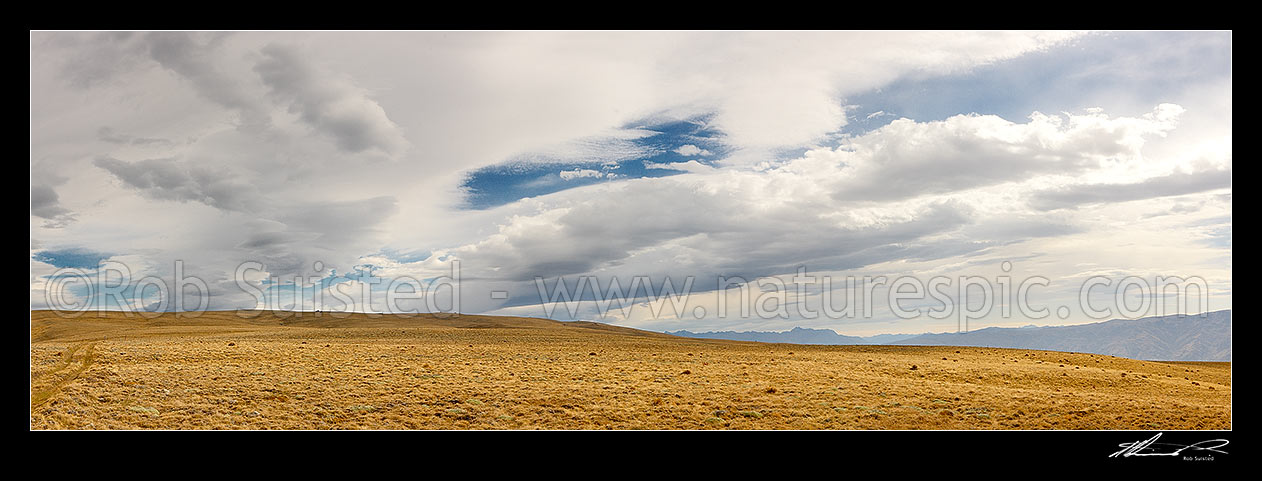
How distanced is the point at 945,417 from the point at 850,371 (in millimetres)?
7805

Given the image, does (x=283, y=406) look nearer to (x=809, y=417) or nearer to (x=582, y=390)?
(x=582, y=390)

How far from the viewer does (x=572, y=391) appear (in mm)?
22109

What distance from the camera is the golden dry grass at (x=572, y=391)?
61.4 ft

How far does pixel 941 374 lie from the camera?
2803 cm
